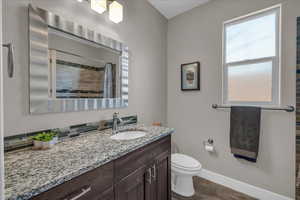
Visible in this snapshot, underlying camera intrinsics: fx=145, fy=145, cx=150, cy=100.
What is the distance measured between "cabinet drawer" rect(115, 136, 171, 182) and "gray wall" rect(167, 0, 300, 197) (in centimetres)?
103

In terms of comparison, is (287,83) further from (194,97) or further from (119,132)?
(119,132)

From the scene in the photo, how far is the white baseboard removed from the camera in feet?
5.58

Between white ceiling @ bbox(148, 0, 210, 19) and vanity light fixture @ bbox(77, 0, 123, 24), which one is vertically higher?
white ceiling @ bbox(148, 0, 210, 19)

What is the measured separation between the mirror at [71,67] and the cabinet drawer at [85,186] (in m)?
0.66

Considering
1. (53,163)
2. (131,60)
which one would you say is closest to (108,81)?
(131,60)

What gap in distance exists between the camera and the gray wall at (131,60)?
0.97 metres

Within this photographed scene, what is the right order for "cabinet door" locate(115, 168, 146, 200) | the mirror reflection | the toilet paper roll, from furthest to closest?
the toilet paper roll < the mirror reflection < "cabinet door" locate(115, 168, 146, 200)

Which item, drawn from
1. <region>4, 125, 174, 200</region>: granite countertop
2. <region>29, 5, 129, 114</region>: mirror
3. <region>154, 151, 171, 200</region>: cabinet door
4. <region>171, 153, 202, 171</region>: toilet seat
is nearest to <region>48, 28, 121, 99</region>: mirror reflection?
<region>29, 5, 129, 114</region>: mirror

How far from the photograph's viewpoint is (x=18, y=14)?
0.99 m

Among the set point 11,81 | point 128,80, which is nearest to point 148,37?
point 128,80

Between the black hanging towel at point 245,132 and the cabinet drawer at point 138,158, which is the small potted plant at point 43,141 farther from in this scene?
the black hanging towel at point 245,132

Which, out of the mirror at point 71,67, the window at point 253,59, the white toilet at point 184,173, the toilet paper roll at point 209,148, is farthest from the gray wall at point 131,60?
the window at point 253,59

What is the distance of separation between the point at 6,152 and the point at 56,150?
0.93 ft

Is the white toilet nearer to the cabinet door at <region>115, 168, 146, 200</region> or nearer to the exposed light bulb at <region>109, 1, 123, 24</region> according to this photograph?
the cabinet door at <region>115, 168, 146, 200</region>
